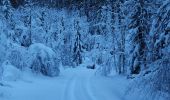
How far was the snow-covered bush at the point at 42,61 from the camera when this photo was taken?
3809 centimetres

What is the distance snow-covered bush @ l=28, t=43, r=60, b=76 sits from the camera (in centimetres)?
3809

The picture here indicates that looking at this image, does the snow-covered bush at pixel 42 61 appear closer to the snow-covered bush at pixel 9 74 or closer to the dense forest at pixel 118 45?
the dense forest at pixel 118 45

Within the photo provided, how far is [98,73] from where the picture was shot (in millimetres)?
42000

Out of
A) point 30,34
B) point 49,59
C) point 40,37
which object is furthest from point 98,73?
point 40,37

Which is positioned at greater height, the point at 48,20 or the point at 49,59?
the point at 48,20

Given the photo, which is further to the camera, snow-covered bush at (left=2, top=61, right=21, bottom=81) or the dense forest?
snow-covered bush at (left=2, top=61, right=21, bottom=81)

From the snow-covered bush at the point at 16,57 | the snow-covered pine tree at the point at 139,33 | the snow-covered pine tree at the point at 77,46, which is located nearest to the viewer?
the snow-covered pine tree at the point at 139,33

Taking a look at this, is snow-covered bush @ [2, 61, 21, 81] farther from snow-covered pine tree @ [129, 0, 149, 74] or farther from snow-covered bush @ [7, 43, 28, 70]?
snow-covered pine tree @ [129, 0, 149, 74]

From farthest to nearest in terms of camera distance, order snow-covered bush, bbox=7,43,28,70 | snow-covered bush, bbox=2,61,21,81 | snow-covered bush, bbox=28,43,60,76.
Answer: snow-covered bush, bbox=28,43,60,76
snow-covered bush, bbox=7,43,28,70
snow-covered bush, bbox=2,61,21,81

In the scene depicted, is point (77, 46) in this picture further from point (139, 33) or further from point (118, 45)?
point (139, 33)

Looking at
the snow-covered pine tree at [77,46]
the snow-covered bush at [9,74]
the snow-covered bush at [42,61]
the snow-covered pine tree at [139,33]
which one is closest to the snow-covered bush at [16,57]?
the snow-covered bush at [42,61]

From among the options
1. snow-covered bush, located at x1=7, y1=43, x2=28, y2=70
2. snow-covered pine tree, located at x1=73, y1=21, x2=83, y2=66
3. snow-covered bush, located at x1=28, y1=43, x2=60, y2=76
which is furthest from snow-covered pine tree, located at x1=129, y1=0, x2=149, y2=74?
snow-covered pine tree, located at x1=73, y1=21, x2=83, y2=66

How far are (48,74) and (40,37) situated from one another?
68.7ft

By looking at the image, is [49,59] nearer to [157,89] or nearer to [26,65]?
[26,65]
